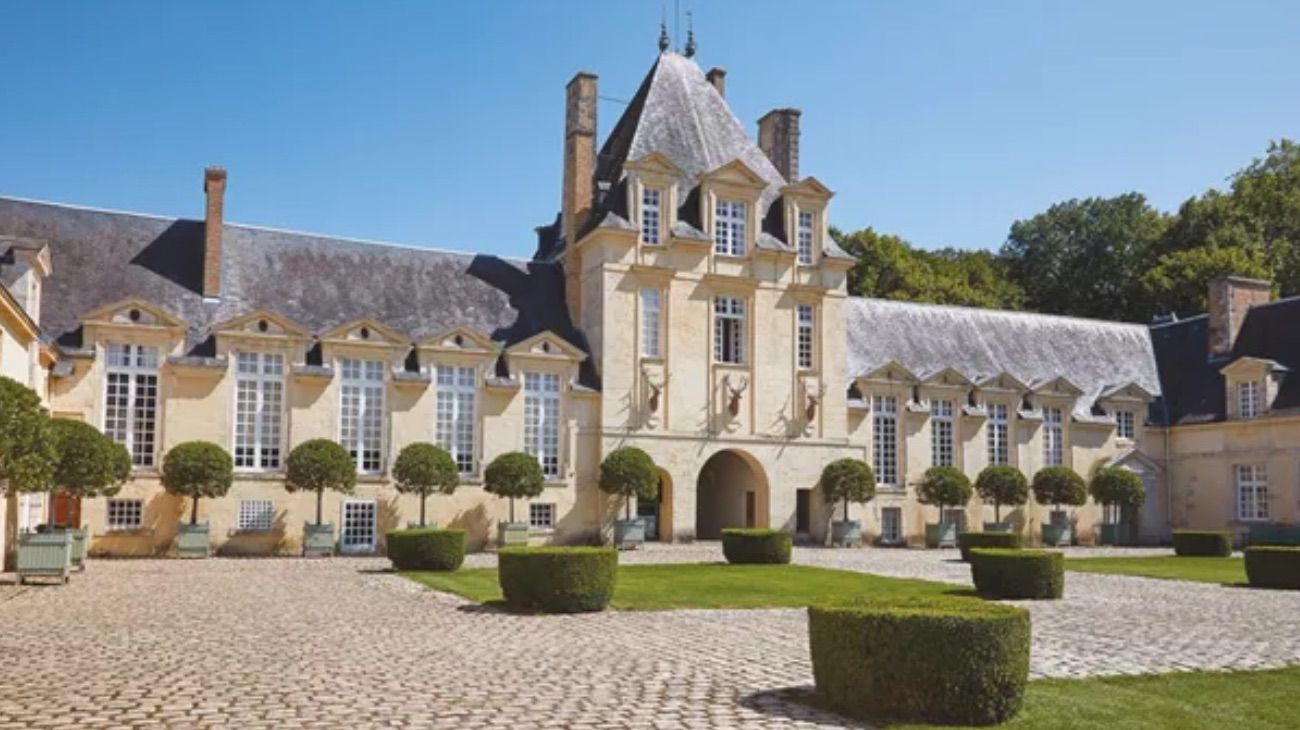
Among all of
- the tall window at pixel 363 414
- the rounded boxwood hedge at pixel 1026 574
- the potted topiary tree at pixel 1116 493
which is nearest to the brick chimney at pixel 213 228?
the tall window at pixel 363 414

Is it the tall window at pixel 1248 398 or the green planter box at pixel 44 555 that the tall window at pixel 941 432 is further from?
the green planter box at pixel 44 555

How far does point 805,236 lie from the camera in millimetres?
32500

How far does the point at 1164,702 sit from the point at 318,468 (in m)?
19.9

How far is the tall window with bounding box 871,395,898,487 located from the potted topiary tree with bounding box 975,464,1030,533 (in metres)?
2.41

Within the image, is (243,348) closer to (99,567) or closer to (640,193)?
(99,567)

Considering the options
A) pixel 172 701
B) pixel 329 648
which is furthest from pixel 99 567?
pixel 172 701

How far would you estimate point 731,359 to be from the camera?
31625mm

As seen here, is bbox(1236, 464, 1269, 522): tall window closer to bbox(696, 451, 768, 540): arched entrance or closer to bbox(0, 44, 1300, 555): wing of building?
bbox(0, 44, 1300, 555): wing of building

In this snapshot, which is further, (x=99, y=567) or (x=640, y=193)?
(x=640, y=193)

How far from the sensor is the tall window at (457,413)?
2853cm

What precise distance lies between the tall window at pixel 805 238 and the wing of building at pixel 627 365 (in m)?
0.13

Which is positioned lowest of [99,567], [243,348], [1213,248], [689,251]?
[99,567]

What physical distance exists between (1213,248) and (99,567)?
4065 centimetres

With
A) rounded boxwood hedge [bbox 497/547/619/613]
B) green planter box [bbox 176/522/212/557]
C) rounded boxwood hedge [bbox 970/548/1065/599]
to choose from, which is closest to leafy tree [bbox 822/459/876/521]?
rounded boxwood hedge [bbox 970/548/1065/599]
